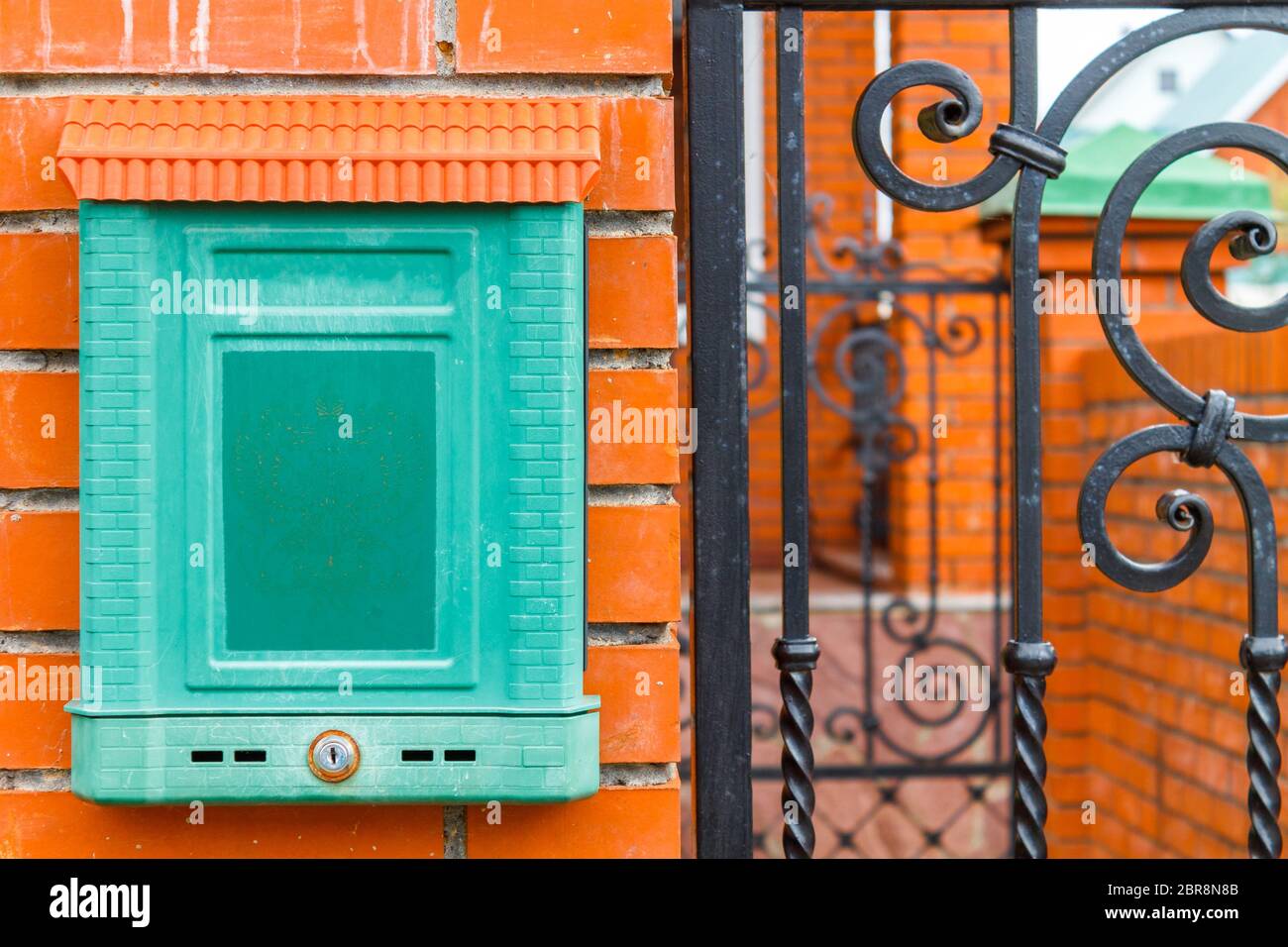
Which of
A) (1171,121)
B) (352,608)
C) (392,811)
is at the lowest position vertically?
(392,811)

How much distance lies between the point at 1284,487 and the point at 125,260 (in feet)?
7.17

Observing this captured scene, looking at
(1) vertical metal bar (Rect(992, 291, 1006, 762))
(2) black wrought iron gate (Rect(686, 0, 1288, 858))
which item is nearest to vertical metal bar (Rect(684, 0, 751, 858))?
(2) black wrought iron gate (Rect(686, 0, 1288, 858))

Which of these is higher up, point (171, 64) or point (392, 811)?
point (171, 64)

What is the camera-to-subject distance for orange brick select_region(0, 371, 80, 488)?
1127mm

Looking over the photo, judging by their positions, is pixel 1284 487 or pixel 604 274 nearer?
pixel 604 274

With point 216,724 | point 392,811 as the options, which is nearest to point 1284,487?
point 392,811

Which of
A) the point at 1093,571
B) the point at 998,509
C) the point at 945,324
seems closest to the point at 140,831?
the point at 998,509

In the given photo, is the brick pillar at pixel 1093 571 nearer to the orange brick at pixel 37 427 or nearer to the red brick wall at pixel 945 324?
the red brick wall at pixel 945 324

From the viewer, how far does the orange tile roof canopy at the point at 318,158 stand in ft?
3.33

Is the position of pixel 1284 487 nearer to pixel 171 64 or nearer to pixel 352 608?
pixel 352 608

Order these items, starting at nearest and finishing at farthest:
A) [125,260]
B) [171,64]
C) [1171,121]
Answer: [125,260], [171,64], [1171,121]

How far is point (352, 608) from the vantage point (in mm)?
1060

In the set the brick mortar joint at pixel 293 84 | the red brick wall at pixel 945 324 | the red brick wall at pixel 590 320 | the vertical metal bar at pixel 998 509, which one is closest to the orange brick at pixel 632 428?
the red brick wall at pixel 590 320

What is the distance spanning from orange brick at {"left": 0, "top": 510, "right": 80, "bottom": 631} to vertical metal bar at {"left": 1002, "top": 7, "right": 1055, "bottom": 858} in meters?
0.94
